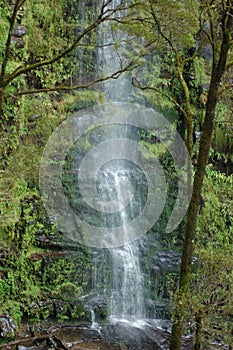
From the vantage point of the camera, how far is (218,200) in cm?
1083

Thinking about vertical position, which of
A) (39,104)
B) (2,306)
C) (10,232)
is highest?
(39,104)

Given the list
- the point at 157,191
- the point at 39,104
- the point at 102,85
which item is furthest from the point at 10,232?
the point at 102,85

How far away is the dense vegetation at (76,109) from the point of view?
17.4 feet

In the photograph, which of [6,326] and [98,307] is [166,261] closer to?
[98,307]

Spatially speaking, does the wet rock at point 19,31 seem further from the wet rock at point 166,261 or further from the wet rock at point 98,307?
the wet rock at point 98,307

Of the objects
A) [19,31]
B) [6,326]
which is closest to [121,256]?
[6,326]

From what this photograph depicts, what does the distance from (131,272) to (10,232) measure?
298cm

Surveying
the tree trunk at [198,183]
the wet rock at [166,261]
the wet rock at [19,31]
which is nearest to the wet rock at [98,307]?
the wet rock at [166,261]

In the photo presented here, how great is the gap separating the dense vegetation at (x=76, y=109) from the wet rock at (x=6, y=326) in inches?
13.9

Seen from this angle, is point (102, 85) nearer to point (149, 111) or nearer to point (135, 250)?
point (149, 111)

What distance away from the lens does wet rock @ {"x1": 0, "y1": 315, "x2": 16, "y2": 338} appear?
265 inches

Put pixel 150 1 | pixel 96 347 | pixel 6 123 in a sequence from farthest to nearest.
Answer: pixel 6 123
pixel 96 347
pixel 150 1

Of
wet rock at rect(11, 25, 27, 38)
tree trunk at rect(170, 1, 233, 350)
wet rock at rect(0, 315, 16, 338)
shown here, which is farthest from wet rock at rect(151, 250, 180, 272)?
wet rock at rect(11, 25, 27, 38)

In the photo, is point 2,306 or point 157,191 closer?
point 2,306
